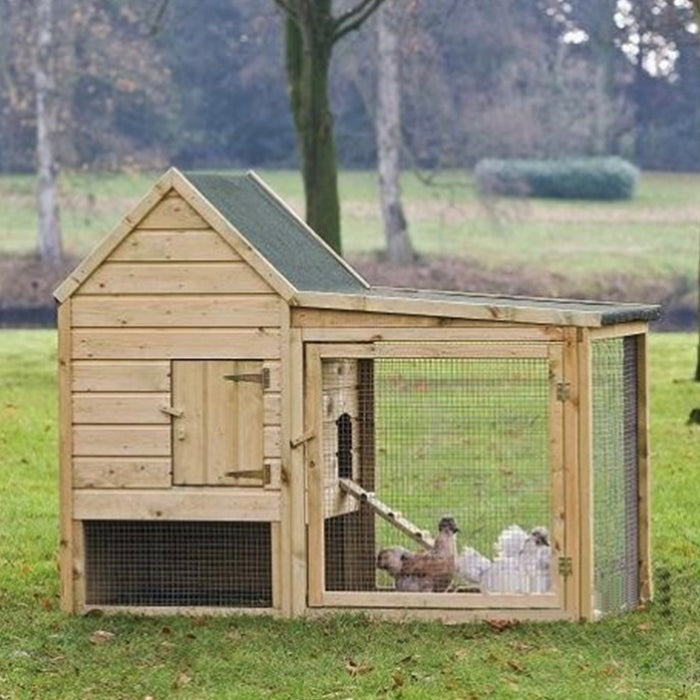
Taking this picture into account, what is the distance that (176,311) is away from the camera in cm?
1063

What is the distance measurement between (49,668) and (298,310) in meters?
2.05

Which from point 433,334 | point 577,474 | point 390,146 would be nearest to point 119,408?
point 433,334

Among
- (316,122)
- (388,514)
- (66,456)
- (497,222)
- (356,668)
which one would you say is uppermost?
(497,222)

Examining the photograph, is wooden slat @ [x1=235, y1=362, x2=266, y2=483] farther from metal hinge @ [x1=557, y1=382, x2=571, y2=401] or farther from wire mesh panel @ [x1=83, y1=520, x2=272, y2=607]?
metal hinge @ [x1=557, y1=382, x2=571, y2=401]

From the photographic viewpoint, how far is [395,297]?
10.5 metres

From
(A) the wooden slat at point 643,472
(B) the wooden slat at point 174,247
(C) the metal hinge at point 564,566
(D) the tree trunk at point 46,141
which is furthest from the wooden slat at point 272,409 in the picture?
(D) the tree trunk at point 46,141

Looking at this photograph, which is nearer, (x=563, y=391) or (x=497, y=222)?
(x=563, y=391)

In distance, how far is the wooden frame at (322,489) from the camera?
10336 mm

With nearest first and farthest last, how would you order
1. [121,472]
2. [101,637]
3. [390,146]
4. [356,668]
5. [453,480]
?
[356,668] → [101,637] → [453,480] → [121,472] → [390,146]

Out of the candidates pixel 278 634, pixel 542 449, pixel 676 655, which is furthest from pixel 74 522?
pixel 676 655

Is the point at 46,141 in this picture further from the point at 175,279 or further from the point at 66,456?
the point at 175,279

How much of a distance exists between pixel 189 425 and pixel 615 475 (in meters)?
2.03

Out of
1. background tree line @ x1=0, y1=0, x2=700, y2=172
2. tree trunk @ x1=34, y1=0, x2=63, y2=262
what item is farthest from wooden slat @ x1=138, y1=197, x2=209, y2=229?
background tree line @ x1=0, y1=0, x2=700, y2=172

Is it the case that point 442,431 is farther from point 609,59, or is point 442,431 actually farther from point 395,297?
point 609,59
